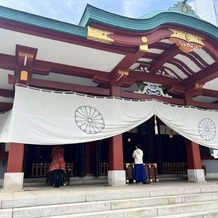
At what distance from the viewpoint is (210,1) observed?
44.9ft

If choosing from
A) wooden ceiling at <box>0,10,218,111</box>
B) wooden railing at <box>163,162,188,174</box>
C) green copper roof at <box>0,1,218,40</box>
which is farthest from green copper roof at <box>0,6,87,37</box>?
wooden railing at <box>163,162,188,174</box>

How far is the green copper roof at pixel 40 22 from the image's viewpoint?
5.09 m

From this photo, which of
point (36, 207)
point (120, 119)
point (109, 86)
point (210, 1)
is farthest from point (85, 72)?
point (210, 1)

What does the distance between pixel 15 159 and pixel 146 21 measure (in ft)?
17.7

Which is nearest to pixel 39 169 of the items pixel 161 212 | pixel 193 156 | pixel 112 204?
pixel 112 204

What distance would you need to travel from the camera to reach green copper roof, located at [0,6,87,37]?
5086 mm

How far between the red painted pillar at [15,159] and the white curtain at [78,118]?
28cm

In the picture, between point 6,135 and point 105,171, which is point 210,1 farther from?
point 6,135

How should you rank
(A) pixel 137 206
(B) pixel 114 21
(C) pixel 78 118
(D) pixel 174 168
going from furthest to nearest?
(D) pixel 174 168 < (C) pixel 78 118 < (B) pixel 114 21 < (A) pixel 137 206

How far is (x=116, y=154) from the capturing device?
724cm

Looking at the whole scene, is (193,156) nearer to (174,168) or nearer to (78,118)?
(174,168)

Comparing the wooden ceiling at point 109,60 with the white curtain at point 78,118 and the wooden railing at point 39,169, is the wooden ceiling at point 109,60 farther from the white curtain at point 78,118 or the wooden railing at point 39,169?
the wooden railing at point 39,169

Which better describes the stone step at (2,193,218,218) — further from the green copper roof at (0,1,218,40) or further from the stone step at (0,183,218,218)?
the green copper roof at (0,1,218,40)

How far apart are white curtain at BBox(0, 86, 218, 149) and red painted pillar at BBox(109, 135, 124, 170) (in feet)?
0.94
